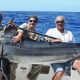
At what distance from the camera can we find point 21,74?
781cm

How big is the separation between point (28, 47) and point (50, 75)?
71cm

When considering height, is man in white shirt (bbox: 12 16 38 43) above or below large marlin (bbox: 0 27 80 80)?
above

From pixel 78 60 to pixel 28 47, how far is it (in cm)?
103

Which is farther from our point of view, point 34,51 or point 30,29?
point 30,29

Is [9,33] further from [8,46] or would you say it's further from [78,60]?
[78,60]

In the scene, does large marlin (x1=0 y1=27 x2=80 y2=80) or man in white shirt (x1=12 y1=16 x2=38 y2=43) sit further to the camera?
man in white shirt (x1=12 y1=16 x2=38 y2=43)

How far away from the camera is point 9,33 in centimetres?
825

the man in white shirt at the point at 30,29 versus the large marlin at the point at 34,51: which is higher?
the man in white shirt at the point at 30,29

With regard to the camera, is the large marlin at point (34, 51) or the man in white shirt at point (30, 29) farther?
the man in white shirt at point (30, 29)

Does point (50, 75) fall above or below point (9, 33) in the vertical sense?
below

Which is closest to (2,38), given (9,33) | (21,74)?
(9,33)

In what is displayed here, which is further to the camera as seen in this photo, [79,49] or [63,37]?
[63,37]

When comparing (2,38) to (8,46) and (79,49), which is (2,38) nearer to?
(8,46)

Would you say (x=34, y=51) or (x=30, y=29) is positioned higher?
(x=30, y=29)
